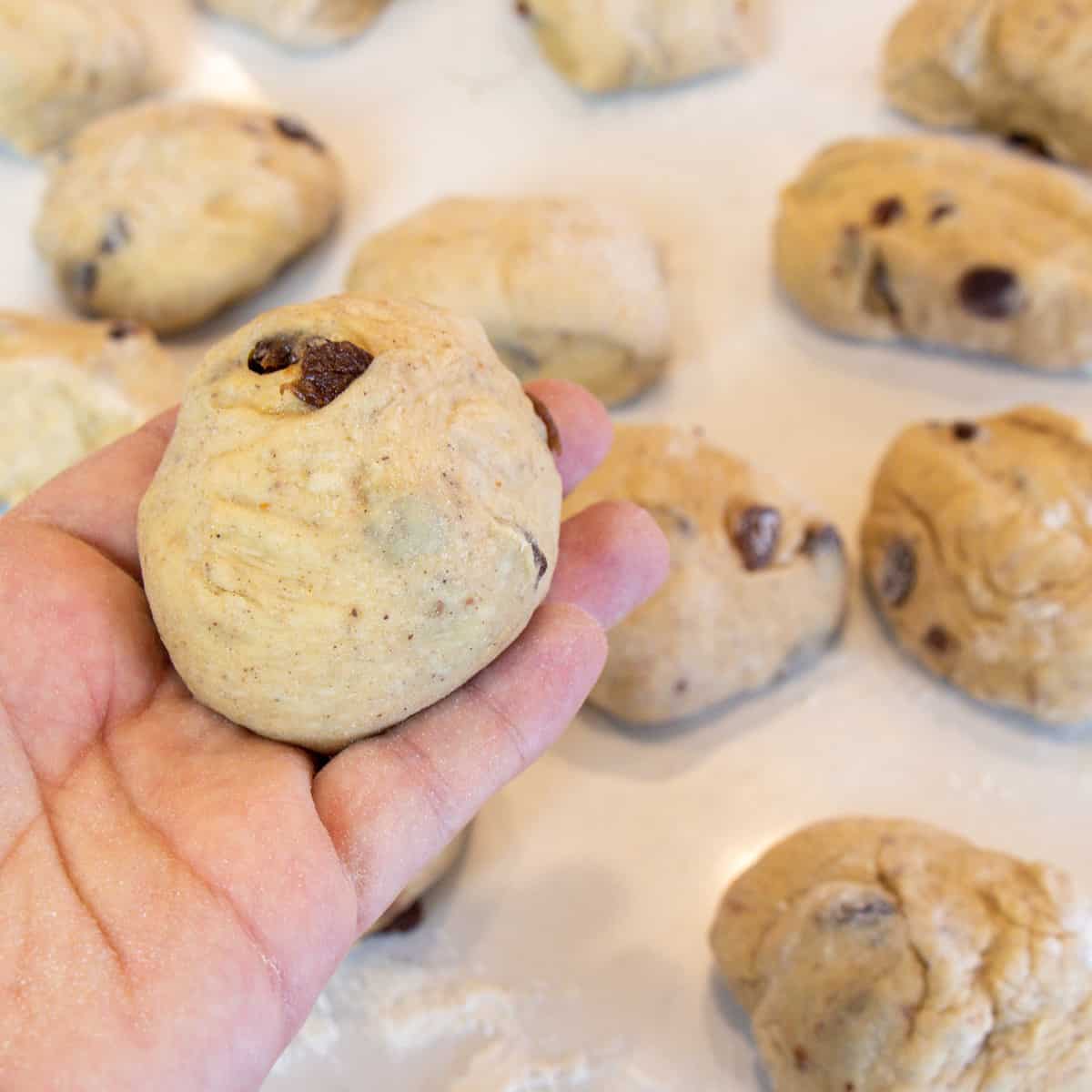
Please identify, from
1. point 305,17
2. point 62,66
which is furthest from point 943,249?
point 62,66

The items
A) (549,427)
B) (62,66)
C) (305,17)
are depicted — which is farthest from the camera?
(305,17)

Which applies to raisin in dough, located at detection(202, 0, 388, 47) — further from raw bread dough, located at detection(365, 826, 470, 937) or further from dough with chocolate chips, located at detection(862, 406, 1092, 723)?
raw bread dough, located at detection(365, 826, 470, 937)

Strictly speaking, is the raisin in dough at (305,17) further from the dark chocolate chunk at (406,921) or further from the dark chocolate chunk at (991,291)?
the dark chocolate chunk at (406,921)

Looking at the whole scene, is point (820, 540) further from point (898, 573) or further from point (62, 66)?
point (62, 66)

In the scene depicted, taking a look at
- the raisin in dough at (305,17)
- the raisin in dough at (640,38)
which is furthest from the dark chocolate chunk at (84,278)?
the raisin in dough at (640,38)

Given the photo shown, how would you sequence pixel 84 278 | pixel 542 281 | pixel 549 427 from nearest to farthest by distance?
pixel 549 427
pixel 542 281
pixel 84 278

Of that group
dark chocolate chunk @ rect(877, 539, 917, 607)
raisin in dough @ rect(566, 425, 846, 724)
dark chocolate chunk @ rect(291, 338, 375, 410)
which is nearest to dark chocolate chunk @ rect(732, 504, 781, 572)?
raisin in dough @ rect(566, 425, 846, 724)
